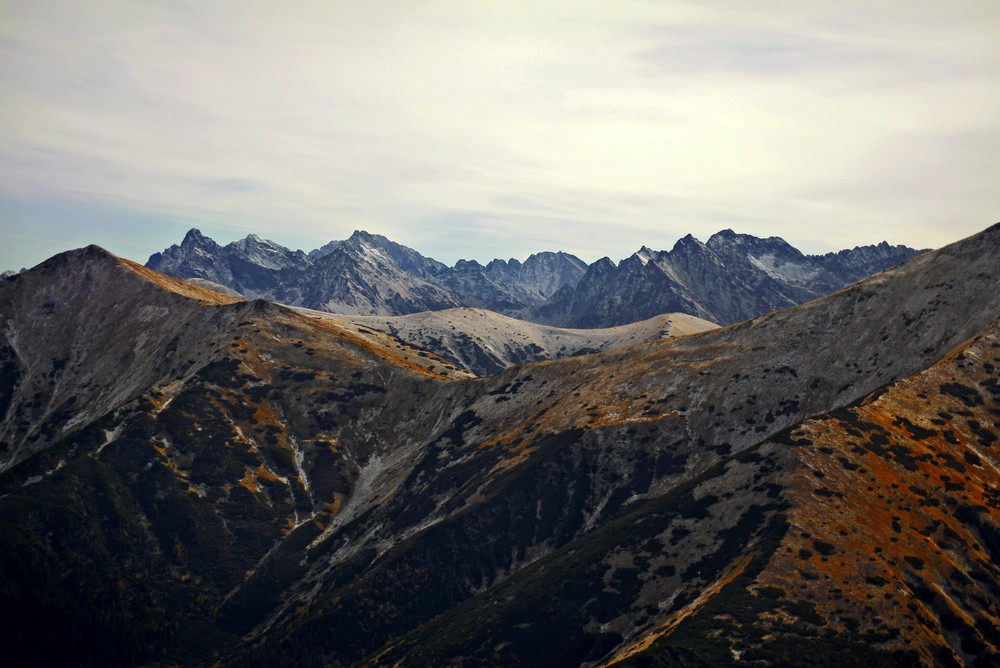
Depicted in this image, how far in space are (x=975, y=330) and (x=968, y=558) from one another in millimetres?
87668

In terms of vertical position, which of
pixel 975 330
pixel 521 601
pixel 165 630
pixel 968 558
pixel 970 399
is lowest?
pixel 165 630

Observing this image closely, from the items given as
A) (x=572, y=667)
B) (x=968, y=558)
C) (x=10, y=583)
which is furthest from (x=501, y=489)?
(x=10, y=583)

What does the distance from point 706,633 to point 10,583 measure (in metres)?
163

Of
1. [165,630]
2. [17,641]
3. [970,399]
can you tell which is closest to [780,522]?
[970,399]

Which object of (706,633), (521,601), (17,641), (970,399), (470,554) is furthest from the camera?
(470,554)

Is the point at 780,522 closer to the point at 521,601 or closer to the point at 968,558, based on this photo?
the point at 968,558

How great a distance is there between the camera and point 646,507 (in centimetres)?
16300

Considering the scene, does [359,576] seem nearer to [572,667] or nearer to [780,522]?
[572,667]

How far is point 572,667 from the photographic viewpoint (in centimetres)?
12788

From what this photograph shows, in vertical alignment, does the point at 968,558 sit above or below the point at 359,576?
above

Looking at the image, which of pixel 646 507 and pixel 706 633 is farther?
pixel 646 507

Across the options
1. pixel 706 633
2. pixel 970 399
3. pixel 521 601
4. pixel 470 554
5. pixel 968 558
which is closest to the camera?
pixel 706 633

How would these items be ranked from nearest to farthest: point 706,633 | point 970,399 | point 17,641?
point 706,633
point 970,399
point 17,641

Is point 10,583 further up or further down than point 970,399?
further down
